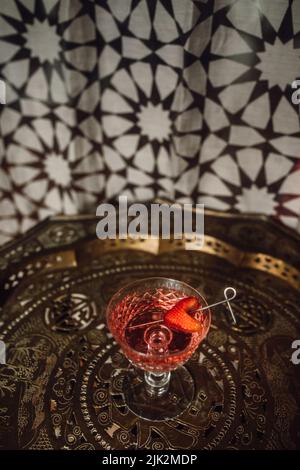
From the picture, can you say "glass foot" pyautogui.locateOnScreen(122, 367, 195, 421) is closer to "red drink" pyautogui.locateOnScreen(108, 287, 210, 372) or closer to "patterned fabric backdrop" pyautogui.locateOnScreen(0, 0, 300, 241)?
"red drink" pyautogui.locateOnScreen(108, 287, 210, 372)

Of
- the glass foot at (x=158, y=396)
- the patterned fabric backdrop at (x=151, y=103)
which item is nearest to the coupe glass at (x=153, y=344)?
the glass foot at (x=158, y=396)

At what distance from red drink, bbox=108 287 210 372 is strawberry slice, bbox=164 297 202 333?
23mm

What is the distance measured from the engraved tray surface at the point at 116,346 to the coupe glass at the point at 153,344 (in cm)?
3

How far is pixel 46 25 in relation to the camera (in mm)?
1523

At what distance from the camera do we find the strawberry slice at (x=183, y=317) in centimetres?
110

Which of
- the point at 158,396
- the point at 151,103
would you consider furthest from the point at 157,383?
the point at 151,103

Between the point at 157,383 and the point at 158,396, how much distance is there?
3 centimetres

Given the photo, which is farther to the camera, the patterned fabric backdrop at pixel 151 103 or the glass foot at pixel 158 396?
the patterned fabric backdrop at pixel 151 103

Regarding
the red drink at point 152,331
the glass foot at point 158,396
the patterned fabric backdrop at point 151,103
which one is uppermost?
the patterned fabric backdrop at point 151,103

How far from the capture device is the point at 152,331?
3.89ft

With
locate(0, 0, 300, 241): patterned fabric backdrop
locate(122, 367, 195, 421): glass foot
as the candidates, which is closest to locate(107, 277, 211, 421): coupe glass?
locate(122, 367, 195, 421): glass foot

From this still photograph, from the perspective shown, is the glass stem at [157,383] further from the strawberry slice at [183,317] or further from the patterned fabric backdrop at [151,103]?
the patterned fabric backdrop at [151,103]
